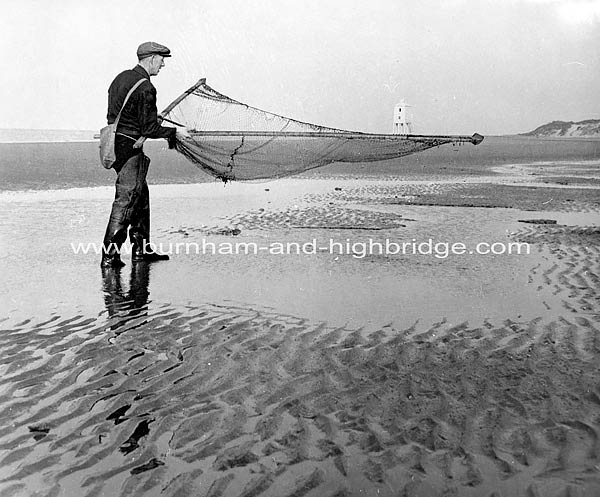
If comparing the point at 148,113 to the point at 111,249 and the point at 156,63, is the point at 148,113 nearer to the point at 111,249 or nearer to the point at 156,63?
the point at 156,63

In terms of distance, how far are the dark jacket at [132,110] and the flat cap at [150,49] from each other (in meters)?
0.18

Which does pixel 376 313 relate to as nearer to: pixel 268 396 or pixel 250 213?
pixel 268 396

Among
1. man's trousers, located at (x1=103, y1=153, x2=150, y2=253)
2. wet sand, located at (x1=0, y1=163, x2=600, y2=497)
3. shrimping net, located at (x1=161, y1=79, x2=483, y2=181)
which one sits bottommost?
wet sand, located at (x1=0, y1=163, x2=600, y2=497)

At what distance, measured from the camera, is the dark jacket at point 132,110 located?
8352mm

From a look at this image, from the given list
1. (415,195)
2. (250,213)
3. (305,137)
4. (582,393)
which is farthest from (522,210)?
(582,393)

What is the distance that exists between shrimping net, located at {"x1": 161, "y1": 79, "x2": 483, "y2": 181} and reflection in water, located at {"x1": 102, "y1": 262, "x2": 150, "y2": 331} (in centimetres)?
205

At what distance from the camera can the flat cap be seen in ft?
27.8

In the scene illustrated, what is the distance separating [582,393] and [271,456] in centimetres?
232

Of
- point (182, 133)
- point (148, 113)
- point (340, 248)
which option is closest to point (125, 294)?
point (148, 113)

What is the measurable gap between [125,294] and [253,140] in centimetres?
409

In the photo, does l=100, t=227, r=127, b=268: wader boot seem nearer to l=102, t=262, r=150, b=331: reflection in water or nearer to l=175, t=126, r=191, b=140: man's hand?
l=102, t=262, r=150, b=331: reflection in water

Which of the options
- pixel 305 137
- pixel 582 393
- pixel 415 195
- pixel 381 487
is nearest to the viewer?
pixel 381 487

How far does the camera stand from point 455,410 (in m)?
4.31

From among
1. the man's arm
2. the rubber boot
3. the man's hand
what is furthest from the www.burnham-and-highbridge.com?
the man's arm
